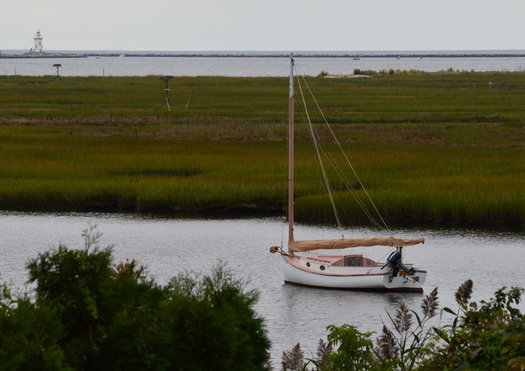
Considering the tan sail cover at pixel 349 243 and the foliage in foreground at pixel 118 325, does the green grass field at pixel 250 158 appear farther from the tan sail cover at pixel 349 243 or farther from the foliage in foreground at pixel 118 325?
the foliage in foreground at pixel 118 325

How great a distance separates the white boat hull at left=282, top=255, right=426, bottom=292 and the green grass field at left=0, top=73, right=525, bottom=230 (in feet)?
28.3

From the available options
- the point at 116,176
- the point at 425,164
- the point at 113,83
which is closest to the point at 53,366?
the point at 116,176

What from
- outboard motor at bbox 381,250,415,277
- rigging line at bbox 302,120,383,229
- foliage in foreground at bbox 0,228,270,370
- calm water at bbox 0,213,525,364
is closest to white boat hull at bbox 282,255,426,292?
outboard motor at bbox 381,250,415,277

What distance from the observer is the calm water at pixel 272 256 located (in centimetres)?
2630

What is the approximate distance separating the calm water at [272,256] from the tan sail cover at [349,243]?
110cm

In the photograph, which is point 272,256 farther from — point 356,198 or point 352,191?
point 352,191

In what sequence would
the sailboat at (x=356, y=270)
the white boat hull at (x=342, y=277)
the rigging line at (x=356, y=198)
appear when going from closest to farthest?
the sailboat at (x=356, y=270), the white boat hull at (x=342, y=277), the rigging line at (x=356, y=198)

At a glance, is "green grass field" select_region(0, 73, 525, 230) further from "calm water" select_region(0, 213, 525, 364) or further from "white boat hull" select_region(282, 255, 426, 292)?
"white boat hull" select_region(282, 255, 426, 292)

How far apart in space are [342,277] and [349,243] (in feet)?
3.54

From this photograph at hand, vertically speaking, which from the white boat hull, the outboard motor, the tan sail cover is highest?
the tan sail cover

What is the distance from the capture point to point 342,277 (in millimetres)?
29719

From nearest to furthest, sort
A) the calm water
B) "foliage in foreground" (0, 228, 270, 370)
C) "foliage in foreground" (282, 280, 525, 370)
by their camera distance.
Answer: "foliage in foreground" (282, 280, 525, 370) → "foliage in foreground" (0, 228, 270, 370) → the calm water

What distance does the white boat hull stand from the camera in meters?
29.3

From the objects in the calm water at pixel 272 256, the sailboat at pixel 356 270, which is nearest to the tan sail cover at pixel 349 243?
the sailboat at pixel 356 270
